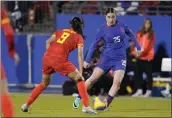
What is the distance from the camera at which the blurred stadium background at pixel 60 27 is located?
1784 cm

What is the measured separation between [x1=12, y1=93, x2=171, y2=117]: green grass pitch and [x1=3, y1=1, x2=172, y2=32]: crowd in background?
270 centimetres

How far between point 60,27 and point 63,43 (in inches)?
256

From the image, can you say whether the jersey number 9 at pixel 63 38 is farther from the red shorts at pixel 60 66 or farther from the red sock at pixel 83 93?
the red sock at pixel 83 93

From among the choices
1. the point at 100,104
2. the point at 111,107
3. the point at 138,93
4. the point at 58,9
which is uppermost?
the point at 58,9

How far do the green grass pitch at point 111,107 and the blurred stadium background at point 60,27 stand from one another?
4.08 feet

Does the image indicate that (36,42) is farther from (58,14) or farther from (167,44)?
(167,44)

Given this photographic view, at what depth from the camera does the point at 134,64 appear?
56.7 ft

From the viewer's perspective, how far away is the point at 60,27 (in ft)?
60.5

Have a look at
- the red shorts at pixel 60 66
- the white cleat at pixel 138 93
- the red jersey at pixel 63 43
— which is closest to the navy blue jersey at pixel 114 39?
the red jersey at pixel 63 43

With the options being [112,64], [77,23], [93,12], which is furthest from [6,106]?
[93,12]

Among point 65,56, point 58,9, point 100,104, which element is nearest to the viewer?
point 65,56

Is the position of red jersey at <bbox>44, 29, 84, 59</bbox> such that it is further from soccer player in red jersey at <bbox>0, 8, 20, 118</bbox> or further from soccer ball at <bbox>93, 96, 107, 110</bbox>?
soccer player in red jersey at <bbox>0, 8, 20, 118</bbox>

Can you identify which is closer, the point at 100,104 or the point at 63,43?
the point at 63,43

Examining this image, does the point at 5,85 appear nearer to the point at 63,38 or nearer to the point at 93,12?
the point at 63,38
